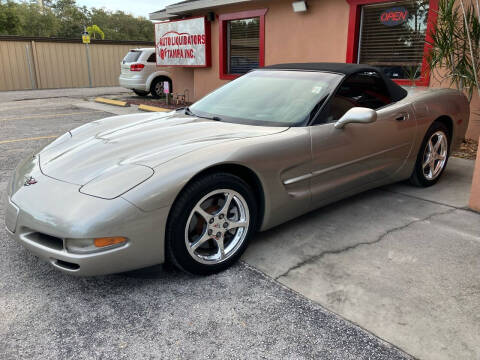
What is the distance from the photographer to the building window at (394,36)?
23.5 feet

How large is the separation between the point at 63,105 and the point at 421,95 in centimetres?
1147

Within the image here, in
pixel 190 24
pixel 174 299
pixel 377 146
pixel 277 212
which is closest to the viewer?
pixel 174 299

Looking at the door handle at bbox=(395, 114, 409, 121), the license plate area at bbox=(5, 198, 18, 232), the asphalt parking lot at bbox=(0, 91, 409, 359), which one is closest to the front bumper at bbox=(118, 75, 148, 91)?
the door handle at bbox=(395, 114, 409, 121)

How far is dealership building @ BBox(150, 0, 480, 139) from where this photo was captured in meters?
7.39

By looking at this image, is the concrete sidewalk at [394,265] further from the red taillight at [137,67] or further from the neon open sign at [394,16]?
the red taillight at [137,67]

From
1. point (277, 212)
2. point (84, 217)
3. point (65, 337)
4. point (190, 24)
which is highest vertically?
point (190, 24)

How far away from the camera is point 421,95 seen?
420 centimetres

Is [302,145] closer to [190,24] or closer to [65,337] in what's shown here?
[65,337]

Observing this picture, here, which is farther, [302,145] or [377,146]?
[377,146]

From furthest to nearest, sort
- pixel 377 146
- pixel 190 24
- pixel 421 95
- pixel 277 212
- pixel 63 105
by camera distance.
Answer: pixel 63 105, pixel 190 24, pixel 421 95, pixel 377 146, pixel 277 212

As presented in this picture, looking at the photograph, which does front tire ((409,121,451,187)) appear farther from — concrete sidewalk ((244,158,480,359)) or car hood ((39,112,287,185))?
car hood ((39,112,287,185))

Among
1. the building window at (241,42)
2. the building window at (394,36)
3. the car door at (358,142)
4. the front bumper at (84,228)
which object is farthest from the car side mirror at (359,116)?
the building window at (241,42)

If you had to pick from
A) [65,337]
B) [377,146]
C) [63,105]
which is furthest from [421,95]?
[63,105]

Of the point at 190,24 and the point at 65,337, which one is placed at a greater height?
the point at 190,24
